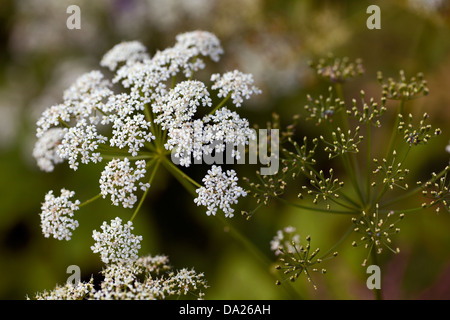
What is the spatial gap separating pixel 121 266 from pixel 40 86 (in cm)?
388

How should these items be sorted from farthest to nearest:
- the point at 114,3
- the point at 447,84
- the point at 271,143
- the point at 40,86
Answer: the point at 40,86 → the point at 114,3 → the point at 447,84 → the point at 271,143

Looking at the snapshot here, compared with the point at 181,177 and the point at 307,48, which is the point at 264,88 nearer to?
the point at 307,48

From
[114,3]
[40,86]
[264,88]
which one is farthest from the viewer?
[40,86]

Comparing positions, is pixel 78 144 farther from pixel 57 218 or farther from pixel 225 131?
pixel 225 131

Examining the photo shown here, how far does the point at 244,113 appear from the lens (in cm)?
481

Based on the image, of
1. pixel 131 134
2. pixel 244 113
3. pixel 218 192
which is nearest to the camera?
pixel 218 192

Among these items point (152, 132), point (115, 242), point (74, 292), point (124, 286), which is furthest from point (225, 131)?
point (74, 292)

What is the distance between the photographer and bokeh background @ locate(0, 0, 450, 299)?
4109 millimetres

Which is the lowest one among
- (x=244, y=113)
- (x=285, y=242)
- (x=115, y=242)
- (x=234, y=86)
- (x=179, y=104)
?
(x=115, y=242)

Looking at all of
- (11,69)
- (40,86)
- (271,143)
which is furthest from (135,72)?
(11,69)

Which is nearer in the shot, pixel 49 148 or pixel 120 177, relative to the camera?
pixel 120 177

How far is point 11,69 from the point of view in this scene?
5.81m

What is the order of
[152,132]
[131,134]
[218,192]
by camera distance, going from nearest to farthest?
Answer: 1. [218,192]
2. [131,134]
3. [152,132]

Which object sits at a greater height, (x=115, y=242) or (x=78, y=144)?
(x=78, y=144)
